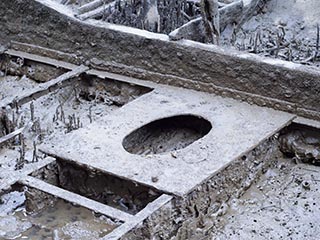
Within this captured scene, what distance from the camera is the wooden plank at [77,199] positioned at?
20.4 feet

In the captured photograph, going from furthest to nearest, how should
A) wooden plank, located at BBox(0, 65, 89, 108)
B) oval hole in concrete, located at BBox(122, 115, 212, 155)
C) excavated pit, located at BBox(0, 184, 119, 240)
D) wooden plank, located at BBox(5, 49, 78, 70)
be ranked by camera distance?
1. wooden plank, located at BBox(5, 49, 78, 70)
2. wooden plank, located at BBox(0, 65, 89, 108)
3. oval hole in concrete, located at BBox(122, 115, 212, 155)
4. excavated pit, located at BBox(0, 184, 119, 240)

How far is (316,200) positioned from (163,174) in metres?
1.31

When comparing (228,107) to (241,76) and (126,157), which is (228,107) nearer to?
(241,76)

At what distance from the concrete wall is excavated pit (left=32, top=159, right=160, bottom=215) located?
1.71 m

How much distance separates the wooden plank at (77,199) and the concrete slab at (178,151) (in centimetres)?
36

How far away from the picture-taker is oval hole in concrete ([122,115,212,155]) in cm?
761

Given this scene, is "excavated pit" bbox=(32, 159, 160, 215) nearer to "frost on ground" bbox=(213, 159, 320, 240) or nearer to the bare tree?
"frost on ground" bbox=(213, 159, 320, 240)

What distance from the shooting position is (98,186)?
6.87 meters

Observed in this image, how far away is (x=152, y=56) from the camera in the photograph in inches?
332

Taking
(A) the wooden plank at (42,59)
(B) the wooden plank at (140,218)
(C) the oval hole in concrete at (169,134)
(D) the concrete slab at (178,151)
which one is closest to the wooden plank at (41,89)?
(A) the wooden plank at (42,59)

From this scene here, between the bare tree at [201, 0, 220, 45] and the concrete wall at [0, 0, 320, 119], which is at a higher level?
the bare tree at [201, 0, 220, 45]

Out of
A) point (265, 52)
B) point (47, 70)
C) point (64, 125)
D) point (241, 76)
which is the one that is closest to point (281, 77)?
point (241, 76)

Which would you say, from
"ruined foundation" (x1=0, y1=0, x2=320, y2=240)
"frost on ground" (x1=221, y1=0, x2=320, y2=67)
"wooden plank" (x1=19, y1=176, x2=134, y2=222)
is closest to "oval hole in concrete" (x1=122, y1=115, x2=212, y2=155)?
"ruined foundation" (x1=0, y1=0, x2=320, y2=240)

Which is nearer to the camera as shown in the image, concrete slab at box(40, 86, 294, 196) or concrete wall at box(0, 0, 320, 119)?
concrete slab at box(40, 86, 294, 196)
